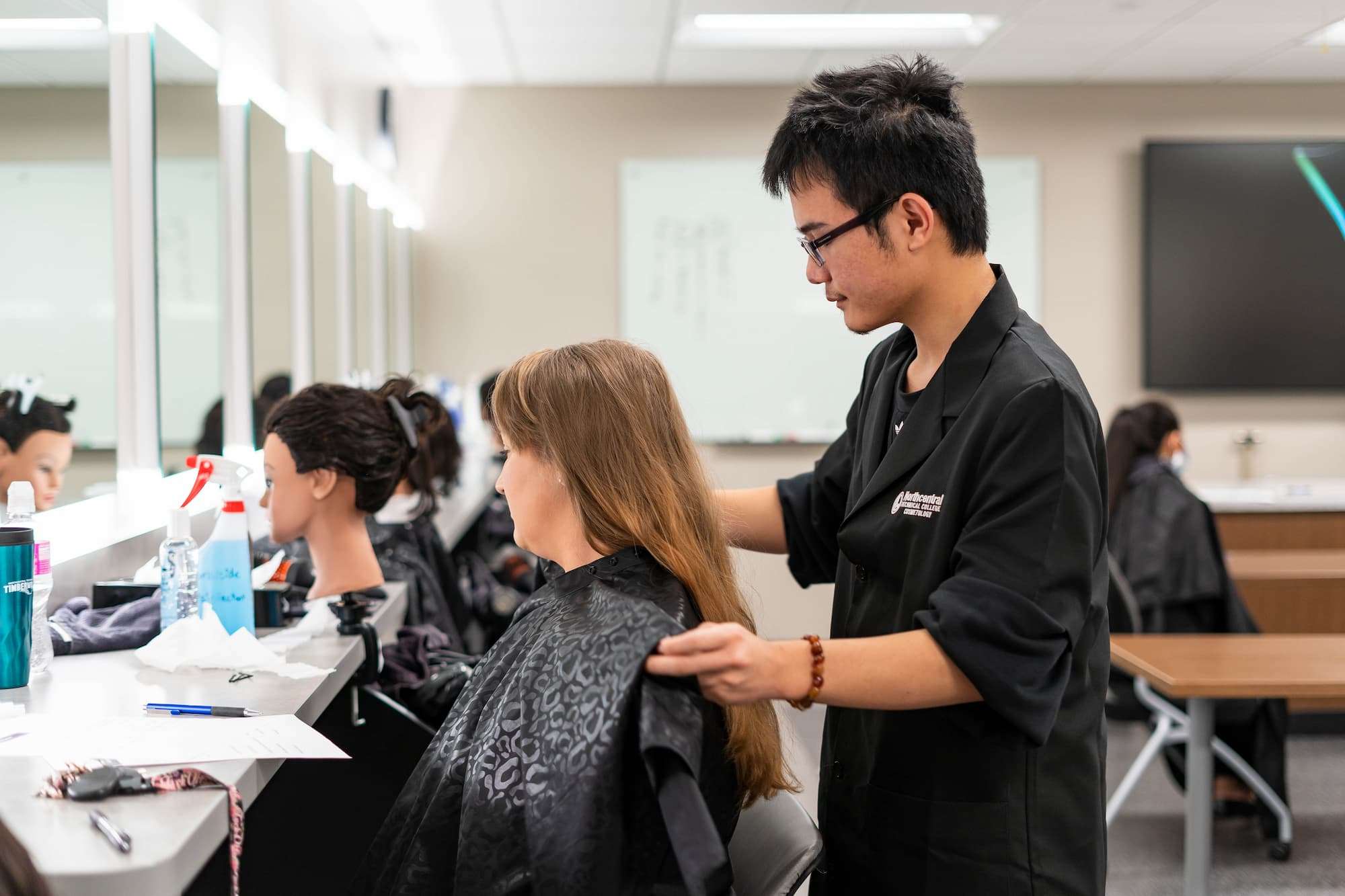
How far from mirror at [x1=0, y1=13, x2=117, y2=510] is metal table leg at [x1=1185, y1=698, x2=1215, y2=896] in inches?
92.0

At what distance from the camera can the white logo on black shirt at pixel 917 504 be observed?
4.04 feet

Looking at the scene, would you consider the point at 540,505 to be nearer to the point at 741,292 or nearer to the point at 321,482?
the point at 321,482

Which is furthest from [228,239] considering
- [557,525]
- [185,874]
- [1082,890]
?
[1082,890]

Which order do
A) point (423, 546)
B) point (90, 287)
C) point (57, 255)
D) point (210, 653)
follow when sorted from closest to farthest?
point (210, 653) → point (57, 255) → point (90, 287) → point (423, 546)

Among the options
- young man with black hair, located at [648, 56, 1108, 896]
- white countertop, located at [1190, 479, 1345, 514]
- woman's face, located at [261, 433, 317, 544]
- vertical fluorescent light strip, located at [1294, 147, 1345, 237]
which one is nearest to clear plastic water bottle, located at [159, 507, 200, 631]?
woman's face, located at [261, 433, 317, 544]

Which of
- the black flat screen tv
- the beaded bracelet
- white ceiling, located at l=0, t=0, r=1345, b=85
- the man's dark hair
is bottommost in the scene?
the beaded bracelet

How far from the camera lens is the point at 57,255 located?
6.04ft

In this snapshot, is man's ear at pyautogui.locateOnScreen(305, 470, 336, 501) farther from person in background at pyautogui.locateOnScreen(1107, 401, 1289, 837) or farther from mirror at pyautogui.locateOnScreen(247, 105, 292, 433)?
person in background at pyautogui.locateOnScreen(1107, 401, 1289, 837)

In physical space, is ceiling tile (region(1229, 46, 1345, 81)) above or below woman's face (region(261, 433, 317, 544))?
above

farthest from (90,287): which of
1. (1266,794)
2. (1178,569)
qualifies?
(1266,794)

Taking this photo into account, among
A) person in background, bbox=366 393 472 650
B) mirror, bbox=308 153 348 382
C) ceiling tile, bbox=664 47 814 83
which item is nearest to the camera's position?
person in background, bbox=366 393 472 650

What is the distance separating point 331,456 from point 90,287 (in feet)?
1.73

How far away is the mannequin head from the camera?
1.91m

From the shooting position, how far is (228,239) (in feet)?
8.93
